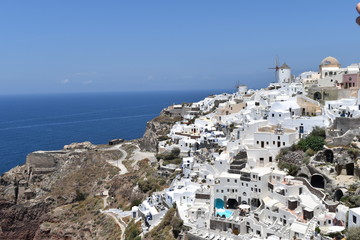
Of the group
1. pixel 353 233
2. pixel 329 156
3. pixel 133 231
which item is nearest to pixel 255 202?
pixel 329 156

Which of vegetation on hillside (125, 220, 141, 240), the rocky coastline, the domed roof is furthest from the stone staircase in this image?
the domed roof

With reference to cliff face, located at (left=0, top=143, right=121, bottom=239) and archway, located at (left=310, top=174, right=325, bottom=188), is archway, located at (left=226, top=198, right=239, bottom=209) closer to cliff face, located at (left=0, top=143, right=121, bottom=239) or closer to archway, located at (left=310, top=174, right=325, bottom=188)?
archway, located at (left=310, top=174, right=325, bottom=188)

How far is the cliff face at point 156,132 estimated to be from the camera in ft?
196

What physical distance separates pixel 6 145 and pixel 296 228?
90962mm

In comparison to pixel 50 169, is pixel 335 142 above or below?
above

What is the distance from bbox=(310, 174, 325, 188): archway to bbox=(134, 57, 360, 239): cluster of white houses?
1.40m

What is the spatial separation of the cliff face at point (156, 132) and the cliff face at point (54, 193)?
5295 mm

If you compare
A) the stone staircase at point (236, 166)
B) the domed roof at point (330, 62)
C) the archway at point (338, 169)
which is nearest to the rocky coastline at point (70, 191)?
the stone staircase at point (236, 166)

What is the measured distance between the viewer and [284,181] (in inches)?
1163

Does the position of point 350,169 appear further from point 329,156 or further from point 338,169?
point 329,156

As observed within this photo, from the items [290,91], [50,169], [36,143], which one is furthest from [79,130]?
[290,91]

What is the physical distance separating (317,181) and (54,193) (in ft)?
125

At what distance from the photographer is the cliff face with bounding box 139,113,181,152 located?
5972 cm

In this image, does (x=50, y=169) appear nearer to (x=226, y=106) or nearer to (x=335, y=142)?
(x=226, y=106)
